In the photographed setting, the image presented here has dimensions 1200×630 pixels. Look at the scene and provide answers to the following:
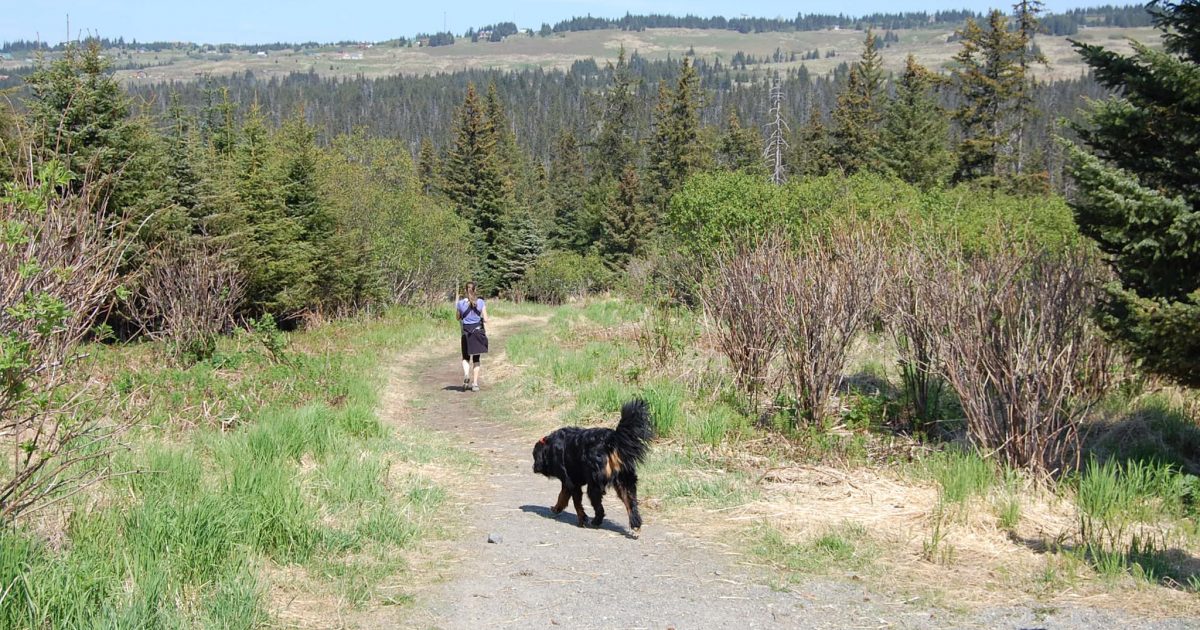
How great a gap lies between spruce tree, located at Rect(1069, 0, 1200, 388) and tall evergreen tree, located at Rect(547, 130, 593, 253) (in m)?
54.4

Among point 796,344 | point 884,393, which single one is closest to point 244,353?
point 796,344

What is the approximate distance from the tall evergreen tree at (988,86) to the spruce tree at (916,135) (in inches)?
121

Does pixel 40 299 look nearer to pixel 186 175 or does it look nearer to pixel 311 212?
pixel 186 175

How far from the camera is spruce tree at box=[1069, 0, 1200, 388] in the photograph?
7.44m

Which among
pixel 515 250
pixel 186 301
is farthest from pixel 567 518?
pixel 515 250

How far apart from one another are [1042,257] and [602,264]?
43446 mm

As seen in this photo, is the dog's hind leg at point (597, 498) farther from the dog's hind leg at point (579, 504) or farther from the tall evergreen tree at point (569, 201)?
the tall evergreen tree at point (569, 201)

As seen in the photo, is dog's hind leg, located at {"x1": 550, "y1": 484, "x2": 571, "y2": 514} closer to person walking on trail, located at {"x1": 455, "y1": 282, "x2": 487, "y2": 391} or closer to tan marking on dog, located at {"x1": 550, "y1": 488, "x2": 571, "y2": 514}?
tan marking on dog, located at {"x1": 550, "y1": 488, "x2": 571, "y2": 514}

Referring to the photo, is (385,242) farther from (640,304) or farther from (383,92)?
(383,92)

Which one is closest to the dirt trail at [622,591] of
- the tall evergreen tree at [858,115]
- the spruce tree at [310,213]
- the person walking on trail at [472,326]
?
the person walking on trail at [472,326]

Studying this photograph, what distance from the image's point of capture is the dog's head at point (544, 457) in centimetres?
710

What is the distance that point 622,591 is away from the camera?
5316mm

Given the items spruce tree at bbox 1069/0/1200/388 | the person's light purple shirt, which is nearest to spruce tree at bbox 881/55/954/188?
the person's light purple shirt

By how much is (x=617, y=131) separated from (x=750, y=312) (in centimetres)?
5716
